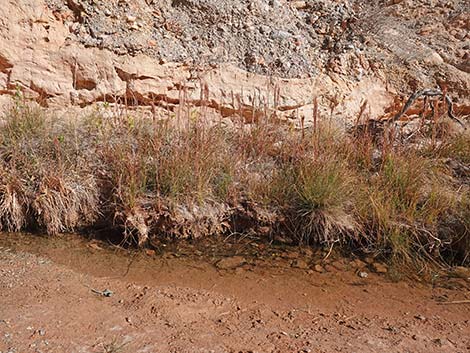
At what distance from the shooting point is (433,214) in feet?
14.1

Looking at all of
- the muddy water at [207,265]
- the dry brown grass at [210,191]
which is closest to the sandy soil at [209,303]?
the muddy water at [207,265]

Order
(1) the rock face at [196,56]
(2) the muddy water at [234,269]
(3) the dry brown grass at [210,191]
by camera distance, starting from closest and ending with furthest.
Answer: (2) the muddy water at [234,269], (3) the dry brown grass at [210,191], (1) the rock face at [196,56]

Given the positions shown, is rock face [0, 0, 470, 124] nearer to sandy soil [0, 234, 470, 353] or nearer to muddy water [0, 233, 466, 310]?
muddy water [0, 233, 466, 310]

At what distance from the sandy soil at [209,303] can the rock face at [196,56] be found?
191cm

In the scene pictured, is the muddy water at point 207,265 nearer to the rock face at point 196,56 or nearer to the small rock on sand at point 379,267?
the small rock on sand at point 379,267

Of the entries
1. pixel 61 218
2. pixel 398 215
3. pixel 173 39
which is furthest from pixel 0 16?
pixel 398 215

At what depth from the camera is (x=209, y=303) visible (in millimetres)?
3227

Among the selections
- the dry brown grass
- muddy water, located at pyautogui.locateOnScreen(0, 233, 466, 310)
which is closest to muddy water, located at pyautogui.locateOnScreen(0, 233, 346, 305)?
muddy water, located at pyautogui.locateOnScreen(0, 233, 466, 310)

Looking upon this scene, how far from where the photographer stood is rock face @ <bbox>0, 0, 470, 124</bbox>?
5.61 m

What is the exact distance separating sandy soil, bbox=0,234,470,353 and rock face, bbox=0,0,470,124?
6.26ft

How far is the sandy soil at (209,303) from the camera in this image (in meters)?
2.71

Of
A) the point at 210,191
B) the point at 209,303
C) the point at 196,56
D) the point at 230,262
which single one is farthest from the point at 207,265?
the point at 196,56

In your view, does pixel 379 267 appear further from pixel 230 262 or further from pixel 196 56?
pixel 196 56

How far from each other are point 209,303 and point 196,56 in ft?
14.1
